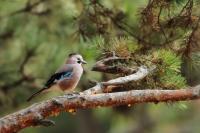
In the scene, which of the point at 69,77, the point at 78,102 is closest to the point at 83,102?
the point at 78,102

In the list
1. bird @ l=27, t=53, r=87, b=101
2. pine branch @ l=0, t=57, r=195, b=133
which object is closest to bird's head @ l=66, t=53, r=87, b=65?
bird @ l=27, t=53, r=87, b=101

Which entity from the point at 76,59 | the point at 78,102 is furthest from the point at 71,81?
the point at 78,102

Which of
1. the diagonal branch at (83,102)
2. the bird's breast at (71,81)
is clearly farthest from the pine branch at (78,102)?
the bird's breast at (71,81)

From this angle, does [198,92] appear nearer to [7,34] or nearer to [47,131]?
[7,34]

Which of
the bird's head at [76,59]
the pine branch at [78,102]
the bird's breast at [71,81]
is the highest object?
the pine branch at [78,102]

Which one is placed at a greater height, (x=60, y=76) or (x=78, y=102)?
(x=78, y=102)

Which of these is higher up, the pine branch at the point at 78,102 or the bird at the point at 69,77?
the pine branch at the point at 78,102

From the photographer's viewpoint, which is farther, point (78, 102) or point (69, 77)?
point (69, 77)

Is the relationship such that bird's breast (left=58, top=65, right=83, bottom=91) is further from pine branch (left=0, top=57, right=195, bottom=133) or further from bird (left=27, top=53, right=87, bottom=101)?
pine branch (left=0, top=57, right=195, bottom=133)

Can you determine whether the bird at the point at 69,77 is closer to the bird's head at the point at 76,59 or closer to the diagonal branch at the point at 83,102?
the bird's head at the point at 76,59

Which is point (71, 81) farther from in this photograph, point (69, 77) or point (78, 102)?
point (78, 102)

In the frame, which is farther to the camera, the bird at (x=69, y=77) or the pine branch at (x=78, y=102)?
the bird at (x=69, y=77)

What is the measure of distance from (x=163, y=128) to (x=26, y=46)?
5.21 m

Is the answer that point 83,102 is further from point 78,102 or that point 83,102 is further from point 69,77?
point 69,77
